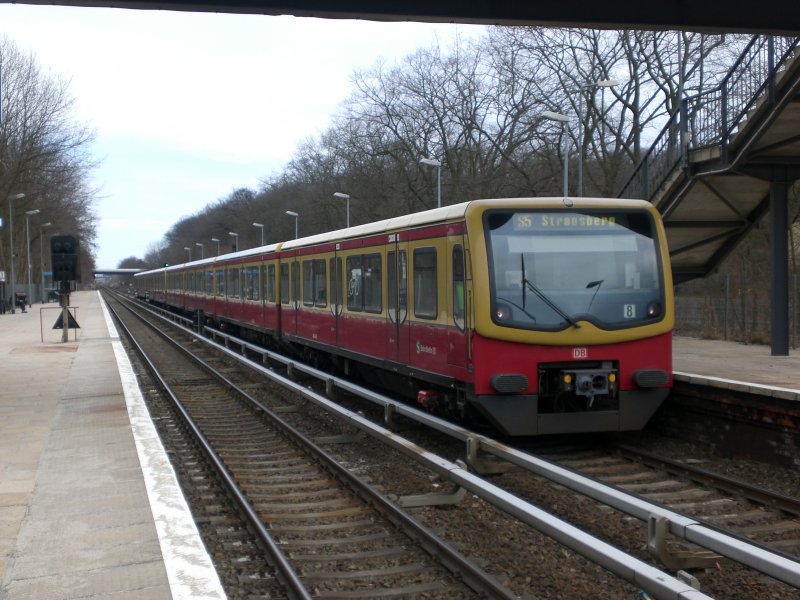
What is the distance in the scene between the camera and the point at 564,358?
927 centimetres

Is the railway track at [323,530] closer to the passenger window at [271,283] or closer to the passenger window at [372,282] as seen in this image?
the passenger window at [372,282]

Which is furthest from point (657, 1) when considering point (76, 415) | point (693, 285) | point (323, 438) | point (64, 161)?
point (64, 161)

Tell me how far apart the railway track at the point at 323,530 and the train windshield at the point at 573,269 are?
2516 mm

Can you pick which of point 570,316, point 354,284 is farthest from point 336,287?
point 570,316

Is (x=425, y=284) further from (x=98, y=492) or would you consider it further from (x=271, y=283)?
(x=271, y=283)

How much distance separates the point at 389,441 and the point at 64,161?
48.0m

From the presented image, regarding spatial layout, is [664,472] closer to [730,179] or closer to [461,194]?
[730,179]

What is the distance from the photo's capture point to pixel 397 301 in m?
11.7

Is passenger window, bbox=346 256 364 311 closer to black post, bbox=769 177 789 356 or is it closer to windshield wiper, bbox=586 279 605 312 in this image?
→ windshield wiper, bbox=586 279 605 312

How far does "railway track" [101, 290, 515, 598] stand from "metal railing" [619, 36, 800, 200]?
911 centimetres

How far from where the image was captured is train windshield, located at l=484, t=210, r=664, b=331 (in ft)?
30.3

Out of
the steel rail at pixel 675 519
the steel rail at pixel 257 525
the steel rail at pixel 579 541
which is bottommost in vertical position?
the steel rail at pixel 257 525

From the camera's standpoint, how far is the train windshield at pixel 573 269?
925cm

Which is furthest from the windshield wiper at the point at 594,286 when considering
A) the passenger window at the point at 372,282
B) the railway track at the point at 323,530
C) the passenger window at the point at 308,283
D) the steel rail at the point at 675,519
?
the passenger window at the point at 308,283
